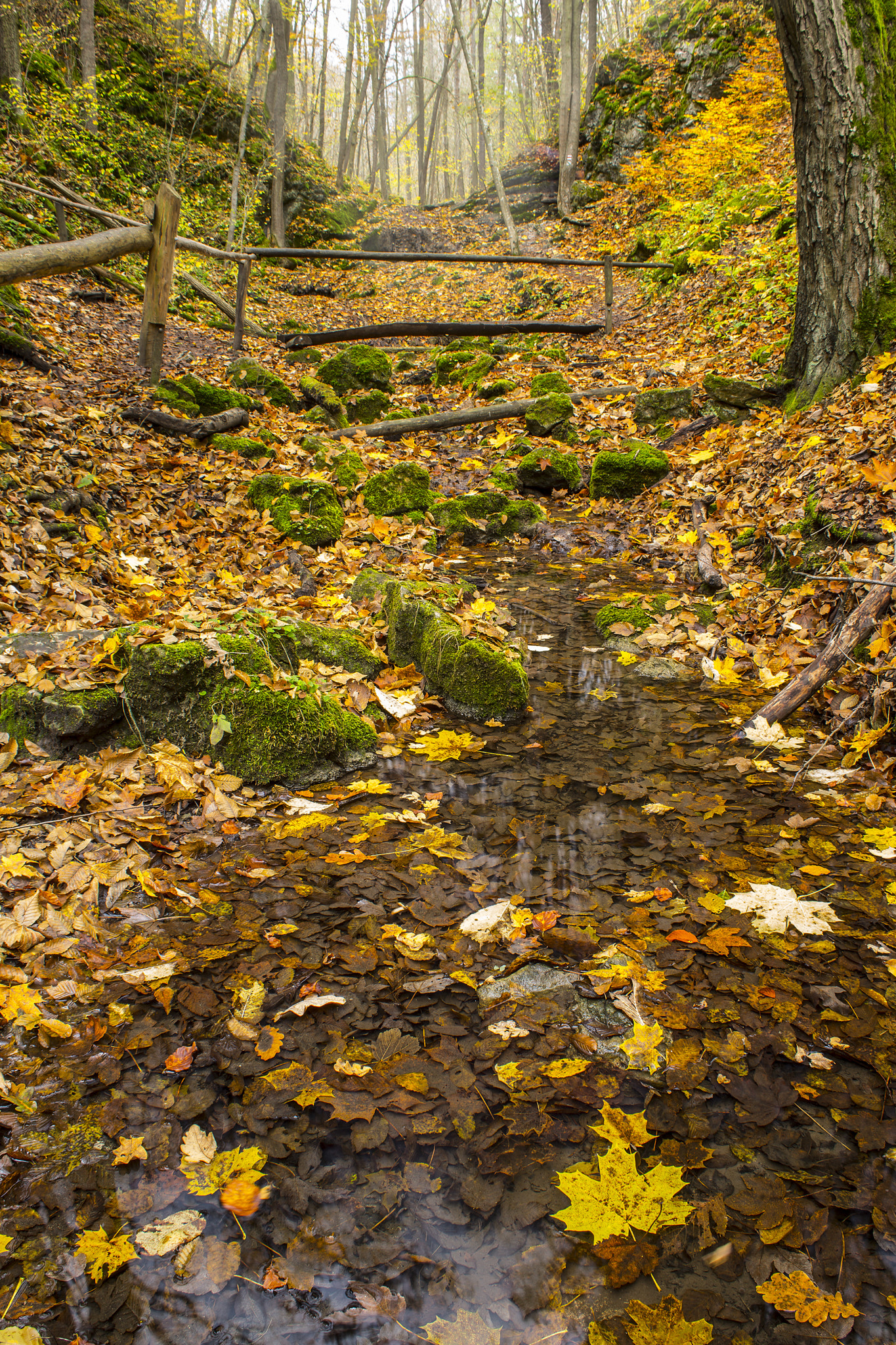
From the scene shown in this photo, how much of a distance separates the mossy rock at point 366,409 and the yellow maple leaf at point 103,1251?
956 cm

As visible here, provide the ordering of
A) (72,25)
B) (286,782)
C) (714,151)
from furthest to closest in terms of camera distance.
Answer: (72,25)
(714,151)
(286,782)

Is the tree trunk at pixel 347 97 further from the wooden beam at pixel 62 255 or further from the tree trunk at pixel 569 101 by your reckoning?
the wooden beam at pixel 62 255

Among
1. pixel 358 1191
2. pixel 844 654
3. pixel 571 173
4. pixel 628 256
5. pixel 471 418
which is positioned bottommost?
pixel 358 1191

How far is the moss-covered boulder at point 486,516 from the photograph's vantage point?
23.7 ft

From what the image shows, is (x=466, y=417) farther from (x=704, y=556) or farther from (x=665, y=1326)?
(x=665, y=1326)

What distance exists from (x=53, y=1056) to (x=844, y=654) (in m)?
3.43

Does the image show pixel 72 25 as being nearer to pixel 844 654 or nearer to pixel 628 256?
pixel 628 256

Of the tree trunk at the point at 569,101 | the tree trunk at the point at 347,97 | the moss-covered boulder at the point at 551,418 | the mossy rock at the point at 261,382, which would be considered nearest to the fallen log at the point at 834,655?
the moss-covered boulder at the point at 551,418

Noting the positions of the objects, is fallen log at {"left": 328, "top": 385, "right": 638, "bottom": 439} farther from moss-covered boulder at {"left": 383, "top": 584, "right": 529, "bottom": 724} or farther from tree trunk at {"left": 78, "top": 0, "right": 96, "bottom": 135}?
tree trunk at {"left": 78, "top": 0, "right": 96, "bottom": 135}

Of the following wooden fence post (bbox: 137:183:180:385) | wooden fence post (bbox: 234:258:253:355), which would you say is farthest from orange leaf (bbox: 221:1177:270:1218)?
wooden fence post (bbox: 234:258:253:355)

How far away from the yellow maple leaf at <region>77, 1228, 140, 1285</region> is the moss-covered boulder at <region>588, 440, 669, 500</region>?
735 centimetres

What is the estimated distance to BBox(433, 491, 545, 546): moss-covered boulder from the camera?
23.7ft

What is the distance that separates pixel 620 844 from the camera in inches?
107

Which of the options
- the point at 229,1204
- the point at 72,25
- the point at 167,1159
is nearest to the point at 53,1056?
the point at 167,1159
